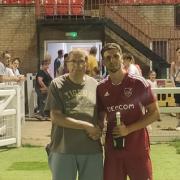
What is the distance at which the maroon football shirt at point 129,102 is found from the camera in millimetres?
4770

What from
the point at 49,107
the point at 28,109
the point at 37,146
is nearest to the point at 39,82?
the point at 28,109

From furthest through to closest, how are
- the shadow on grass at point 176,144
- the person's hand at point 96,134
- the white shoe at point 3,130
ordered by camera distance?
1. the white shoe at point 3,130
2. the shadow on grass at point 176,144
3. the person's hand at point 96,134

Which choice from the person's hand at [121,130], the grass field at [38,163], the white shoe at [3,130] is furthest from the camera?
the white shoe at [3,130]

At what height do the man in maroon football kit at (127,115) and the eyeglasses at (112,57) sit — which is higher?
the eyeglasses at (112,57)

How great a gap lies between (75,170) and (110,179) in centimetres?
32

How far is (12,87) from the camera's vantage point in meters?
10.9

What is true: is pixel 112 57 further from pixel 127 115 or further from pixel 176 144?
pixel 176 144

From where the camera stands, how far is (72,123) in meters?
4.73

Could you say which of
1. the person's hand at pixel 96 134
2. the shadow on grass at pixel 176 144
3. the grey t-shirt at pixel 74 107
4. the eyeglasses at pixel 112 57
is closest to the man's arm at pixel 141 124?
the person's hand at pixel 96 134

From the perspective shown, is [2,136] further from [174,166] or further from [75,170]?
[75,170]

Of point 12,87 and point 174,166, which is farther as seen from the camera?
point 12,87

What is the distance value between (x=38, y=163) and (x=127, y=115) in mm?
4928

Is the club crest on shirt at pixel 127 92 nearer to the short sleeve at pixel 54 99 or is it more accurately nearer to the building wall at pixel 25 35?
the short sleeve at pixel 54 99

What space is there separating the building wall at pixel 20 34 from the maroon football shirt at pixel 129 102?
55.6 ft
